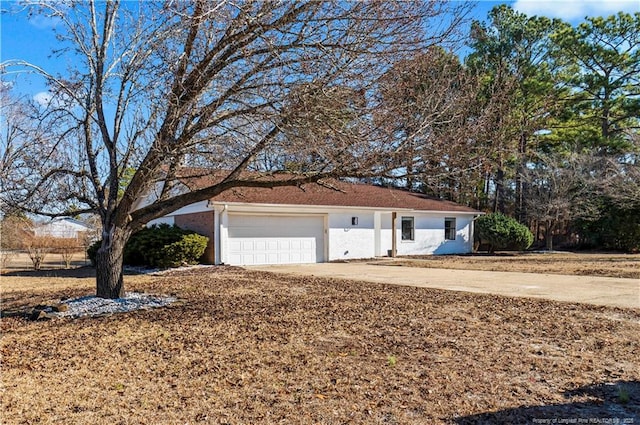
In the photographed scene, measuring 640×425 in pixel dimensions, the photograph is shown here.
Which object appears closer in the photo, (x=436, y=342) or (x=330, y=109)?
(x=436, y=342)

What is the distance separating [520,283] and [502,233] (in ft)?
45.5

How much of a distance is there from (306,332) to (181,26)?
436 cm

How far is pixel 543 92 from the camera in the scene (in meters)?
27.7

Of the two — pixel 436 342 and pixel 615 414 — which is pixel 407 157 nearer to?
pixel 436 342

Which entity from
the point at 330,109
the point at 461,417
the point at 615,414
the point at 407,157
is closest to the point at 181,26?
the point at 330,109

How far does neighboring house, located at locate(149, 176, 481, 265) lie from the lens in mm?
17266

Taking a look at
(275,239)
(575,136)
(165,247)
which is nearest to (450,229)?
(275,239)

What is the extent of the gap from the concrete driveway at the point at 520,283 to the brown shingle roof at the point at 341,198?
9.81 ft

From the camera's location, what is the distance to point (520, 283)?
11805mm

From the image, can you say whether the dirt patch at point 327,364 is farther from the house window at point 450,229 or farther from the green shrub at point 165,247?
the house window at point 450,229

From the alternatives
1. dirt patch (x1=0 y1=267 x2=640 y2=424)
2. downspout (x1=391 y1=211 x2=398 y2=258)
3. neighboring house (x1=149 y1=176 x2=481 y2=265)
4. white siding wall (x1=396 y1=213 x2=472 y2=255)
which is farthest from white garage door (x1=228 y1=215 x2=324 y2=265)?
dirt patch (x1=0 y1=267 x2=640 y2=424)

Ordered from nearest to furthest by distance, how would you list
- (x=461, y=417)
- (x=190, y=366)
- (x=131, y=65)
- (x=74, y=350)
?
1. (x=461, y=417)
2. (x=190, y=366)
3. (x=74, y=350)
4. (x=131, y=65)

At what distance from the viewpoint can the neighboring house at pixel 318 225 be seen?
680 inches

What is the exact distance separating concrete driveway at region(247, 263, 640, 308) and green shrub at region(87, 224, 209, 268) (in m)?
4.92
